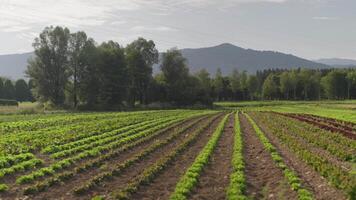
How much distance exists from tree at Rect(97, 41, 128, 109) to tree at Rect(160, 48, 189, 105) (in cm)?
1491

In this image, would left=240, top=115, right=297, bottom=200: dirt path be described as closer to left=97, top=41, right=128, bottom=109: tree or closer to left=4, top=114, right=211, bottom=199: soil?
left=4, top=114, right=211, bottom=199: soil

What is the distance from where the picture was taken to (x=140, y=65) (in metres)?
106

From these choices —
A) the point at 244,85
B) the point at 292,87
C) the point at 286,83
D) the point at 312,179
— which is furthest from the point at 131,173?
the point at 244,85

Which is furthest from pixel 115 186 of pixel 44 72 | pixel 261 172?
pixel 44 72

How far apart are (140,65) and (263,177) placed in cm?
8950

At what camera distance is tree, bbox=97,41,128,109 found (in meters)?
93.4

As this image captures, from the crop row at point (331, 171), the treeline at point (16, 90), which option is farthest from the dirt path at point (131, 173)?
the treeline at point (16, 90)

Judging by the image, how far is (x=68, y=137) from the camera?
30.1 meters

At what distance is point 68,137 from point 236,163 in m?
13.7

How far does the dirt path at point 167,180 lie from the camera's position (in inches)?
580

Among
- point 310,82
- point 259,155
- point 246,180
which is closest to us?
point 246,180

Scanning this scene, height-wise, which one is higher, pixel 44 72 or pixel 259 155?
pixel 44 72

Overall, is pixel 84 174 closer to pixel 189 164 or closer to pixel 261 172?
pixel 189 164

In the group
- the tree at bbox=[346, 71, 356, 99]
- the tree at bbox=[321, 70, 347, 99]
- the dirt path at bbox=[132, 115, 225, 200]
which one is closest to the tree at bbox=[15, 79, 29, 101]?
the tree at bbox=[321, 70, 347, 99]
